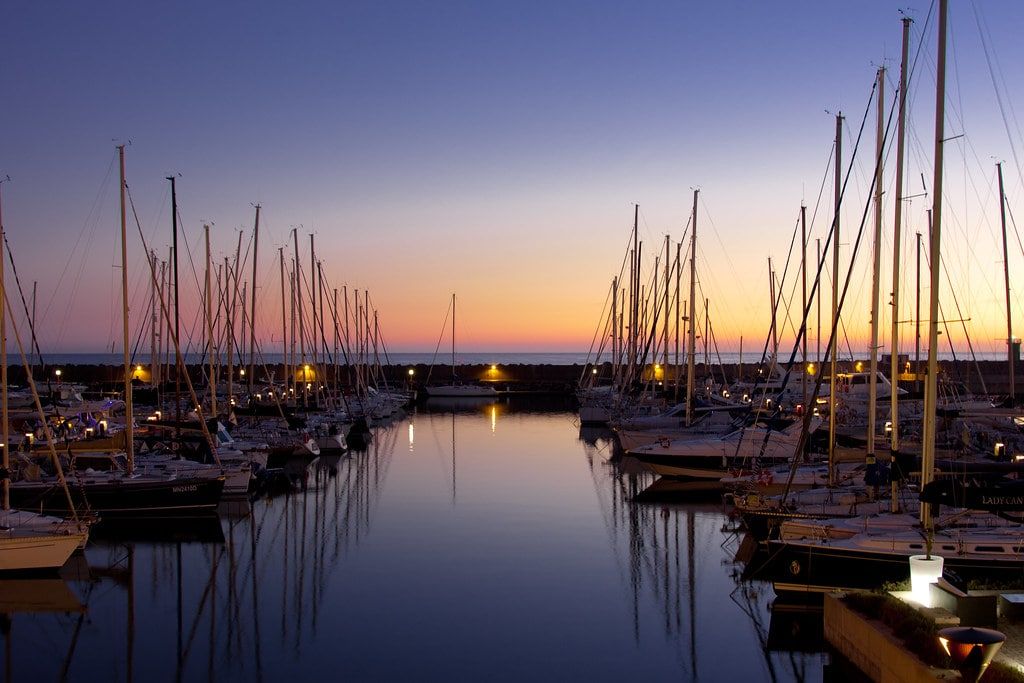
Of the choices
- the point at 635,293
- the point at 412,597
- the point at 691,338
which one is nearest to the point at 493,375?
the point at 635,293

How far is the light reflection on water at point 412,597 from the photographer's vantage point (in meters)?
15.0

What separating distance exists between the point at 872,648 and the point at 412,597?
8772 millimetres

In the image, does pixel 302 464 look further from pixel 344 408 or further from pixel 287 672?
pixel 287 672

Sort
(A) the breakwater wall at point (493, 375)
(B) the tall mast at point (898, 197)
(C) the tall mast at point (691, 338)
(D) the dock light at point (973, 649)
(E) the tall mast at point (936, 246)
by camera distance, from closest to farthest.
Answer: (D) the dock light at point (973, 649) → (E) the tall mast at point (936, 246) → (B) the tall mast at point (898, 197) → (C) the tall mast at point (691, 338) → (A) the breakwater wall at point (493, 375)

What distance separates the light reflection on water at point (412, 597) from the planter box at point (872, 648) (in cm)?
78

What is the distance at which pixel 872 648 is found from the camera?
1305cm

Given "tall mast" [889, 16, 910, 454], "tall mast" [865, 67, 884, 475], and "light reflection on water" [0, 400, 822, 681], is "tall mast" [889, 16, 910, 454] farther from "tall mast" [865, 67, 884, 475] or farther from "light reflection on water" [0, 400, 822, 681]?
"light reflection on water" [0, 400, 822, 681]

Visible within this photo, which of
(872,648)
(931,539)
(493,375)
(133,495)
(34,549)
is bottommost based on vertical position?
(872,648)

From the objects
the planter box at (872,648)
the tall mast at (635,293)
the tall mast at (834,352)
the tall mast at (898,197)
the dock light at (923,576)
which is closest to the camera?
the planter box at (872,648)

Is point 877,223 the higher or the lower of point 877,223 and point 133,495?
the higher

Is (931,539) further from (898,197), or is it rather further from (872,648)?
(898,197)

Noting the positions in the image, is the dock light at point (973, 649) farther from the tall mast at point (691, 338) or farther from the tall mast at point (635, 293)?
the tall mast at point (635, 293)

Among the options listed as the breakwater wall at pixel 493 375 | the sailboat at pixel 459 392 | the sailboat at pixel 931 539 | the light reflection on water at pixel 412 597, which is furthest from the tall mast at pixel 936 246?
the sailboat at pixel 459 392

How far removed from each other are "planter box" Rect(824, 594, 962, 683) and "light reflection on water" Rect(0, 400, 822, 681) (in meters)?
0.78
